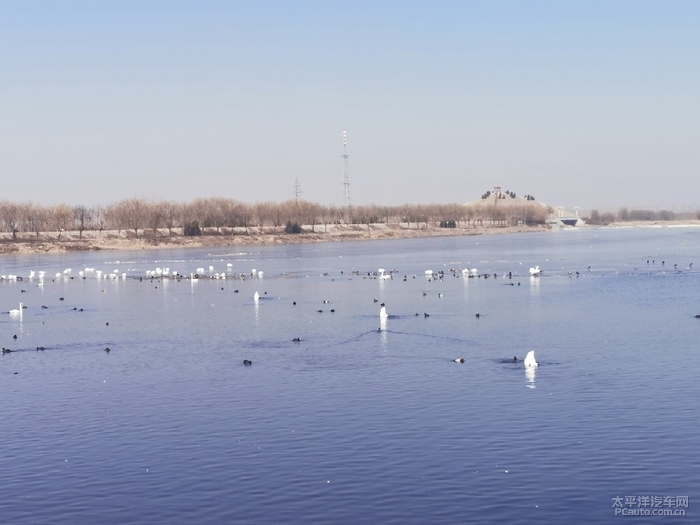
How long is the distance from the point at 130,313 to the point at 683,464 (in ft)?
123

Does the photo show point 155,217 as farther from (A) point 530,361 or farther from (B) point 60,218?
(A) point 530,361

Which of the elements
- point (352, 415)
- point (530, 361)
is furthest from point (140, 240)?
point (352, 415)

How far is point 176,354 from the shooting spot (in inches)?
1373

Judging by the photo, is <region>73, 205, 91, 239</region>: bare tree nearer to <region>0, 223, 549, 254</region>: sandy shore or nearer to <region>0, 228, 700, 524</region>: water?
<region>0, 223, 549, 254</region>: sandy shore

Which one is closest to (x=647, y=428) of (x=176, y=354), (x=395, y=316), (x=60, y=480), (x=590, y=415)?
(x=590, y=415)

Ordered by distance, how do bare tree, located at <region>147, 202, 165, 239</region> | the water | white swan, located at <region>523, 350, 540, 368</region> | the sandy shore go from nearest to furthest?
the water
white swan, located at <region>523, 350, 540, 368</region>
the sandy shore
bare tree, located at <region>147, 202, 165, 239</region>

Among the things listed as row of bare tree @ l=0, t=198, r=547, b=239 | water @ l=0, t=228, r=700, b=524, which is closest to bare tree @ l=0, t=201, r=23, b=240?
row of bare tree @ l=0, t=198, r=547, b=239

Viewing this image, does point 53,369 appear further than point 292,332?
A: No

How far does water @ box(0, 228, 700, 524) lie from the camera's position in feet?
56.6

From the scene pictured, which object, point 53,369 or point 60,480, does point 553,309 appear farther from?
point 60,480

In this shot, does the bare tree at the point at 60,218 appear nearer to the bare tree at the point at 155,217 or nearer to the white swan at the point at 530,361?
the bare tree at the point at 155,217

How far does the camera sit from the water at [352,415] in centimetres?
1725

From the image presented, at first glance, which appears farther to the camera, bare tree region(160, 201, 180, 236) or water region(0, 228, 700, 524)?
bare tree region(160, 201, 180, 236)

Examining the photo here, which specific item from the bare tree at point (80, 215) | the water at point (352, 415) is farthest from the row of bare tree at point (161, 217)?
the water at point (352, 415)
